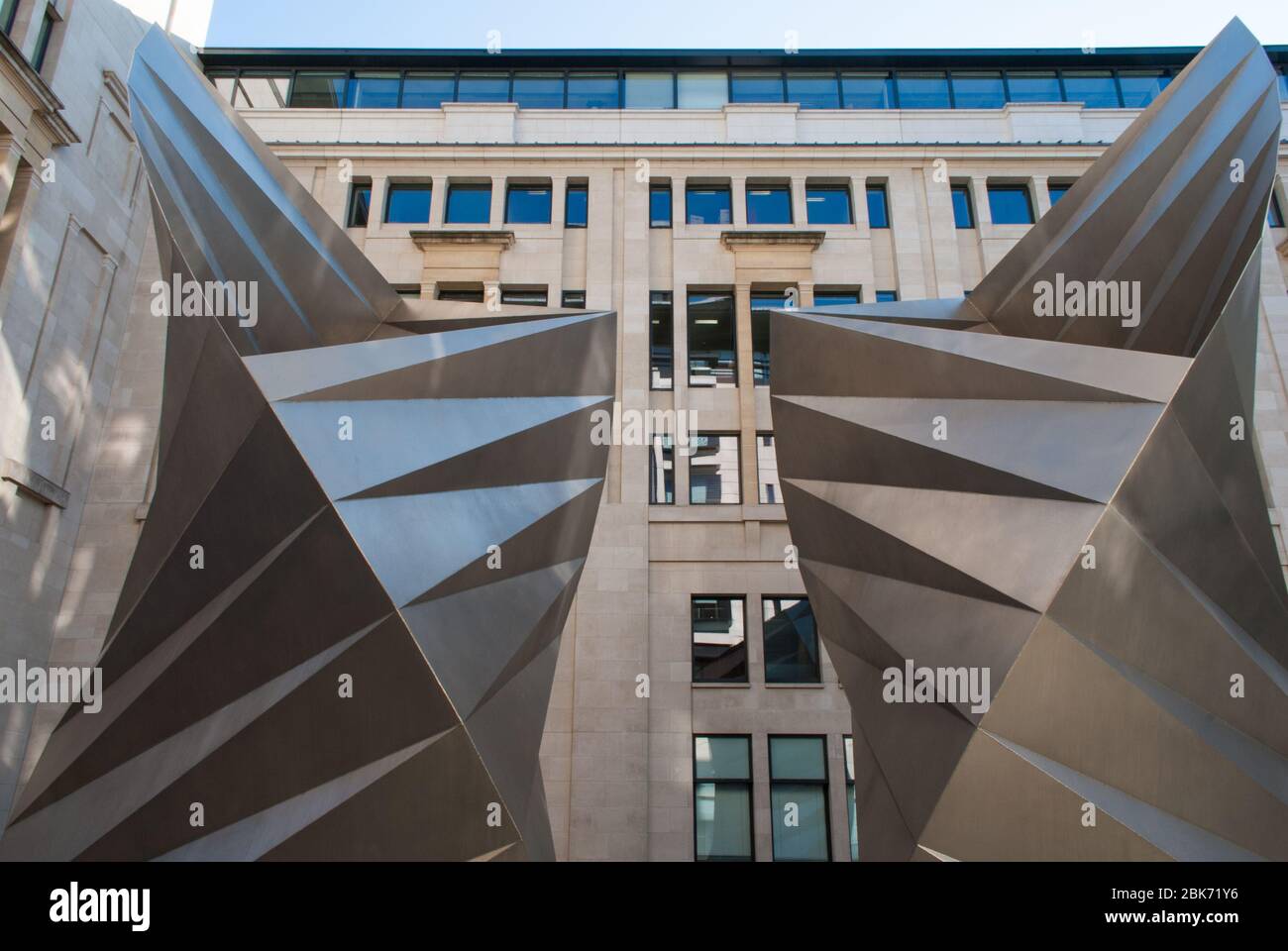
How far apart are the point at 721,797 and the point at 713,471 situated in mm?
9118

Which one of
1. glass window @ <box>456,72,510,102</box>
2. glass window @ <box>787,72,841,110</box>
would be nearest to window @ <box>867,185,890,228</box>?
glass window @ <box>787,72,841,110</box>

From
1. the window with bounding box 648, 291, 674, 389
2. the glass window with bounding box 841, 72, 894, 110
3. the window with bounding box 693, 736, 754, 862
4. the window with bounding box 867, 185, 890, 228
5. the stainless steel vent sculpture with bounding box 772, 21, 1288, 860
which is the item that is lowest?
the window with bounding box 693, 736, 754, 862

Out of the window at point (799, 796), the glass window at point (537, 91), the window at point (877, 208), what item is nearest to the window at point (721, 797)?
the window at point (799, 796)

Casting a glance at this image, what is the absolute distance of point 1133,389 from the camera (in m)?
9.51

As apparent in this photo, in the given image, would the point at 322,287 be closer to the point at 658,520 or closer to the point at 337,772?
the point at 337,772

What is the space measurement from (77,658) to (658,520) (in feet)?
52.6

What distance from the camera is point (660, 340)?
29281 millimetres

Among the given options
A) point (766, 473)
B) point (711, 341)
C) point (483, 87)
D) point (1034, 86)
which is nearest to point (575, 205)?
point (711, 341)

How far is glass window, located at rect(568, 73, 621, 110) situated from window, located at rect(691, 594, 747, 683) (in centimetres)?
1902

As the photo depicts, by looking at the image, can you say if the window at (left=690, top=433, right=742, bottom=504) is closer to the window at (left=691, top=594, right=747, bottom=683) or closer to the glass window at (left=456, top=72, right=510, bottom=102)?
the window at (left=691, top=594, right=747, bottom=683)

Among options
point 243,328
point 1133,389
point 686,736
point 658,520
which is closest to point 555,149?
point 658,520

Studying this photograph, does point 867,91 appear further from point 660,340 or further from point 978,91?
point 660,340

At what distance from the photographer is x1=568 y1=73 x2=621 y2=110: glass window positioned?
34000 mm

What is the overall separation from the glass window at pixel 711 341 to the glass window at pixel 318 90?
52.3 ft
